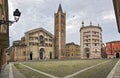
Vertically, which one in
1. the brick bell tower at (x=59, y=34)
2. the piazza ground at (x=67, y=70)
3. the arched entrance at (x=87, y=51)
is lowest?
the piazza ground at (x=67, y=70)

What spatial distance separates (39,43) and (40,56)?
4982mm

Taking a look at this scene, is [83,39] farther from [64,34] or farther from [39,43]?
[39,43]

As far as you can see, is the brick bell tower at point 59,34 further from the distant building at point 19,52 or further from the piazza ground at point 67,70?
the piazza ground at point 67,70

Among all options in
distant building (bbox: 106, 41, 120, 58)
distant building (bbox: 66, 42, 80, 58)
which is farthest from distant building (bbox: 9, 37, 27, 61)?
distant building (bbox: 106, 41, 120, 58)

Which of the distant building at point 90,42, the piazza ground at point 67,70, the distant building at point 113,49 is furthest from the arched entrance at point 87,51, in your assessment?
the piazza ground at point 67,70

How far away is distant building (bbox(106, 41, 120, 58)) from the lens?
109 metres

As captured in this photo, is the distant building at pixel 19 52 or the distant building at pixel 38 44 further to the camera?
the distant building at pixel 38 44

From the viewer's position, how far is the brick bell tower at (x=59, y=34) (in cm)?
9901

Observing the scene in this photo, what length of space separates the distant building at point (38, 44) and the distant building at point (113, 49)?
27.5 m

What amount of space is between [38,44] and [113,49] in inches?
1378

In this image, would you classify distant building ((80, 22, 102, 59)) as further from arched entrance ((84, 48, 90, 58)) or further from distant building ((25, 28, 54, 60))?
distant building ((25, 28, 54, 60))

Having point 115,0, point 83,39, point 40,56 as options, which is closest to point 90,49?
point 83,39

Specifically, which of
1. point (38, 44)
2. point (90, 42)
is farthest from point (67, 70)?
point (90, 42)

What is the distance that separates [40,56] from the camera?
9738 cm
